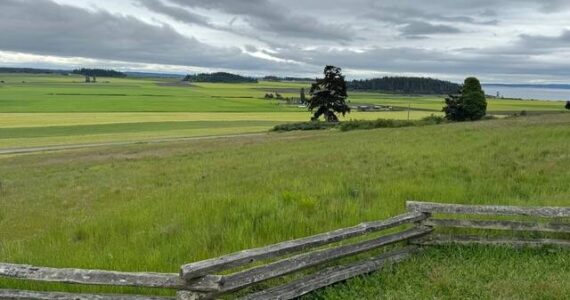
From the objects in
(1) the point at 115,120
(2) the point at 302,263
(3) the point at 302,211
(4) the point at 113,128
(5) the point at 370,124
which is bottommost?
(4) the point at 113,128

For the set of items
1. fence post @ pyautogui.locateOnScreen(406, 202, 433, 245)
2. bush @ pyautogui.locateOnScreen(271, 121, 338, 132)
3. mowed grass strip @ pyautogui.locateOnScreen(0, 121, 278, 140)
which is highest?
fence post @ pyautogui.locateOnScreen(406, 202, 433, 245)

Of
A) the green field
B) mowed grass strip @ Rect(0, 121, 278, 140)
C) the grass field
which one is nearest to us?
the grass field

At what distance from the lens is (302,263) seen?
19.6 feet

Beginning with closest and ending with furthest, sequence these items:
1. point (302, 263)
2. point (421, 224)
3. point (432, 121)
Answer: point (302, 263)
point (421, 224)
point (432, 121)

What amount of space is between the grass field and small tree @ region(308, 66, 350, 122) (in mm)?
52692

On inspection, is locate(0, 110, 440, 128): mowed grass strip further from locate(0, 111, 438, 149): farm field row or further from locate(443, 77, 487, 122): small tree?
locate(443, 77, 487, 122): small tree

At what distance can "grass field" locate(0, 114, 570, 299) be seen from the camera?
21.2ft

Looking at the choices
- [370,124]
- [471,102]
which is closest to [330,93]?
[370,124]

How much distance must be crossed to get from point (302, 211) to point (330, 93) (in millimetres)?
63564

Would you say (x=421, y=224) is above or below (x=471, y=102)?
below

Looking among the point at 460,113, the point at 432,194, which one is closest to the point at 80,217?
the point at 432,194

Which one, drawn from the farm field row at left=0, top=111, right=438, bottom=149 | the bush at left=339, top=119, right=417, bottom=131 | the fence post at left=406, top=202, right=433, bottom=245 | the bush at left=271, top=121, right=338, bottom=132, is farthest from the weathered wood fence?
the bush at left=271, top=121, right=338, bottom=132

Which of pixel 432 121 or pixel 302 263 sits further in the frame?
pixel 432 121

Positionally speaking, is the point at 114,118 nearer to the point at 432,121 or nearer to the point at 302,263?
the point at 432,121
